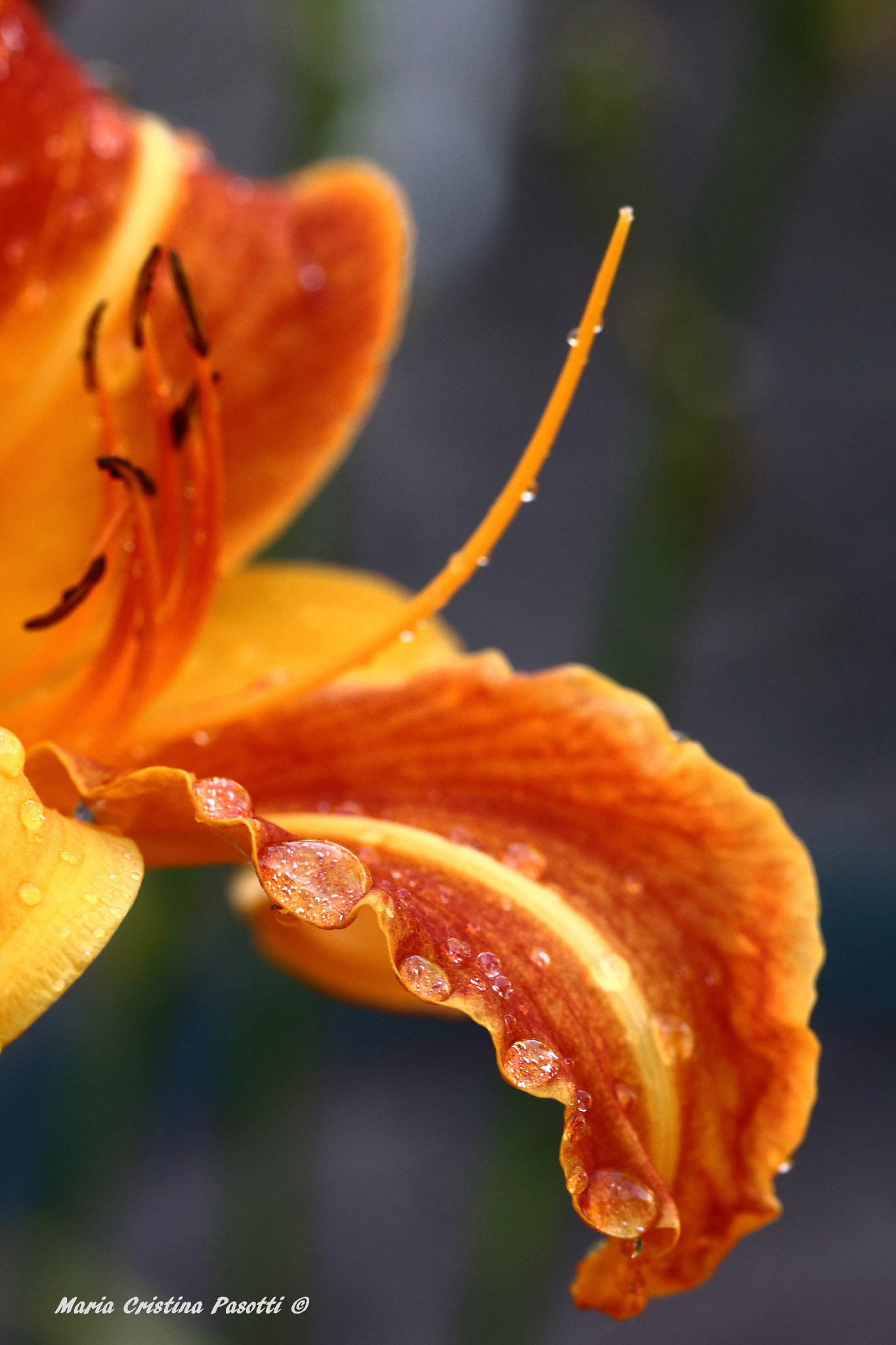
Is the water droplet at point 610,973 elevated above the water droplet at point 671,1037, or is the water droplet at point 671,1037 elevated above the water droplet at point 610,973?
the water droplet at point 610,973

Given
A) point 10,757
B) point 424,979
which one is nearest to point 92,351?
point 10,757

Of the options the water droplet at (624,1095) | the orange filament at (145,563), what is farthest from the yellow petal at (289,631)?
the water droplet at (624,1095)

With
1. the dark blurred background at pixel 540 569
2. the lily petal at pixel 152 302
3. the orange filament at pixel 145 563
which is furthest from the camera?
the dark blurred background at pixel 540 569

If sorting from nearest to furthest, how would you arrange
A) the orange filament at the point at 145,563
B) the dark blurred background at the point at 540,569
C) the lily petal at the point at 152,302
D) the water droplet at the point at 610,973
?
the water droplet at the point at 610,973 → the orange filament at the point at 145,563 → the lily petal at the point at 152,302 → the dark blurred background at the point at 540,569

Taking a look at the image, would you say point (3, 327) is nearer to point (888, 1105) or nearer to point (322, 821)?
point (322, 821)

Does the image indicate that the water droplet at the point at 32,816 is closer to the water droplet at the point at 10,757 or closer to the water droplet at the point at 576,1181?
the water droplet at the point at 10,757

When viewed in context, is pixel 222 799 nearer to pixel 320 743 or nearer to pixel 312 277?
pixel 320 743

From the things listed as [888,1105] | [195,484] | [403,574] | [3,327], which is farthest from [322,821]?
[403,574]
